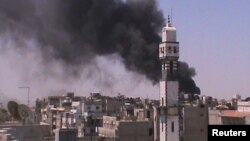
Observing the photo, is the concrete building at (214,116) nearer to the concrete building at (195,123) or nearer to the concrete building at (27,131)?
the concrete building at (195,123)

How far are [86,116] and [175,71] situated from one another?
43.8ft

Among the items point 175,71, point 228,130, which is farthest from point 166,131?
point 228,130

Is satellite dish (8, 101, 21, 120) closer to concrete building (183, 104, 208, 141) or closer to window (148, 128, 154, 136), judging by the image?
window (148, 128, 154, 136)

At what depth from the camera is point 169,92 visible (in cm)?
3688

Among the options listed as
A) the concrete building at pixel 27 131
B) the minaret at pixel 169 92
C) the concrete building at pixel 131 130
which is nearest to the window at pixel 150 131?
the concrete building at pixel 131 130

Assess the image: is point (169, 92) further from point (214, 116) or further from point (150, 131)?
point (214, 116)

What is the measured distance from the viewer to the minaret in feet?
119

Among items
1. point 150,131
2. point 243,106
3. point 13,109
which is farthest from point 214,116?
point 13,109

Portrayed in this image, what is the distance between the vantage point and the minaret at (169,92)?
36250mm

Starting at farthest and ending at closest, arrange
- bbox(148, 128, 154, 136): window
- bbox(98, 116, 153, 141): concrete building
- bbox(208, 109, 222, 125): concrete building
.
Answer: bbox(208, 109, 222, 125): concrete building
bbox(148, 128, 154, 136): window
bbox(98, 116, 153, 141): concrete building

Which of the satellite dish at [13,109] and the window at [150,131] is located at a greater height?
the satellite dish at [13,109]

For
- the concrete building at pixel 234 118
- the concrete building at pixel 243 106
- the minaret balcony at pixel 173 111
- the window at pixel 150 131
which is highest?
the concrete building at pixel 243 106

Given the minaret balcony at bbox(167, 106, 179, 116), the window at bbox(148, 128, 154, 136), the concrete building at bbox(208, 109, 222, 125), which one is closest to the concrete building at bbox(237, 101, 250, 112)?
the concrete building at bbox(208, 109, 222, 125)

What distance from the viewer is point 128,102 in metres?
57.0
